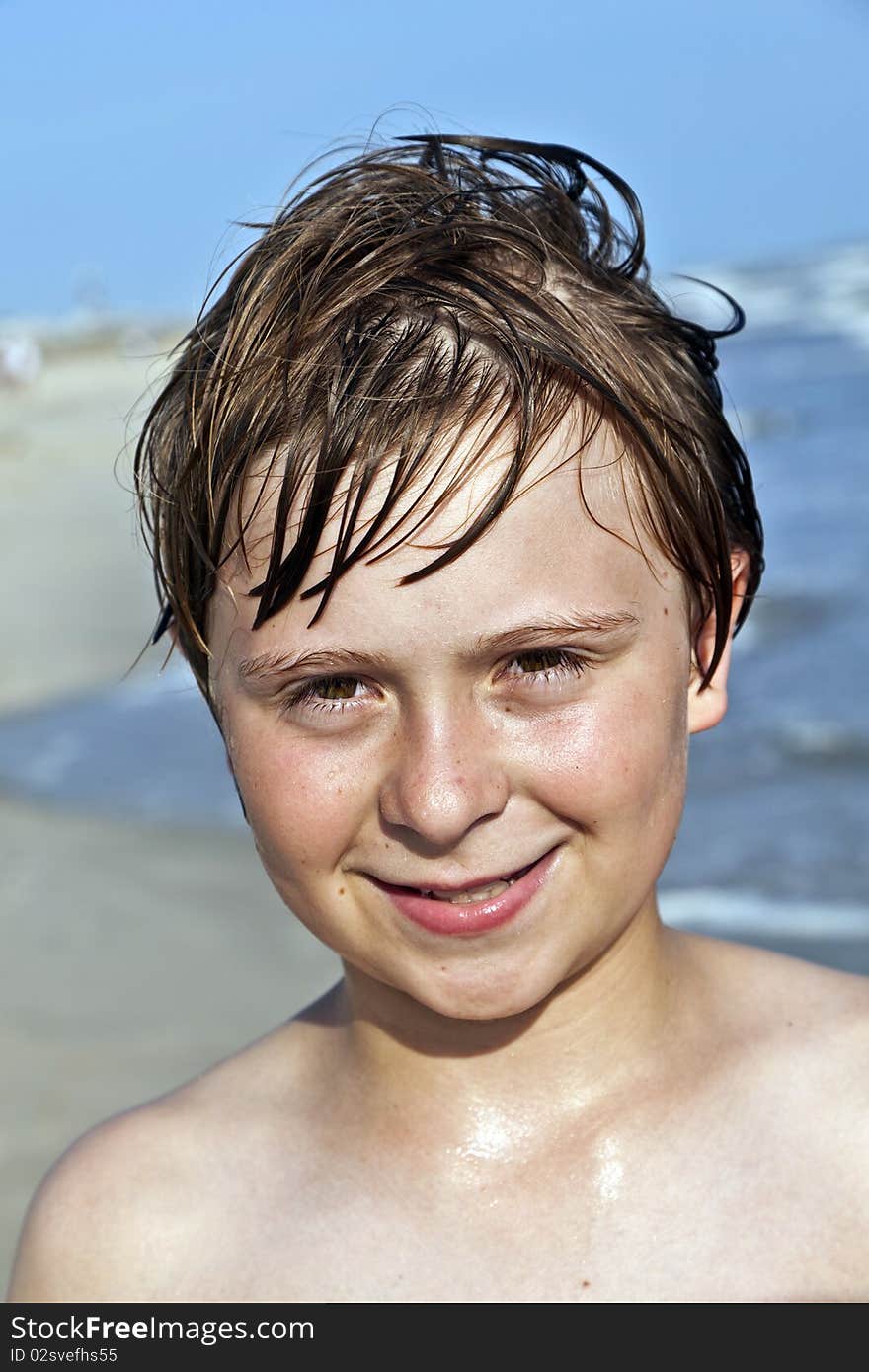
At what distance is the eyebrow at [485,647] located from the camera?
1.82 meters

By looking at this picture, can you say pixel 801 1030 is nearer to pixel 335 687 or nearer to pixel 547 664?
pixel 547 664

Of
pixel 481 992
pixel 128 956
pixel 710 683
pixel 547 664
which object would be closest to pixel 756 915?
pixel 128 956

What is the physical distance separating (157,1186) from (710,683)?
1.05 m

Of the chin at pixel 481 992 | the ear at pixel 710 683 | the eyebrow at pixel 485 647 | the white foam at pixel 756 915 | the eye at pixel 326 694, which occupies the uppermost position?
the eyebrow at pixel 485 647

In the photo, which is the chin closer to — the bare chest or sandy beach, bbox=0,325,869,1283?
the bare chest

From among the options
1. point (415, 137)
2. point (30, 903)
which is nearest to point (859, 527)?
point (30, 903)

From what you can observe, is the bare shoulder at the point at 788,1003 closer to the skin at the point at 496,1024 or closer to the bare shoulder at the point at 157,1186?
the skin at the point at 496,1024

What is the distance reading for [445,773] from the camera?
5.95ft

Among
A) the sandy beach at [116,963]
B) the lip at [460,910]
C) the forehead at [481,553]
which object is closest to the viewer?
the forehead at [481,553]

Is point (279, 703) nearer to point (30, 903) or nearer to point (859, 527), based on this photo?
point (30, 903)

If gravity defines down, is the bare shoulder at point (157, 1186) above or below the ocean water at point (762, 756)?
above

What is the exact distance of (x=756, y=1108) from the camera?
84.1 inches

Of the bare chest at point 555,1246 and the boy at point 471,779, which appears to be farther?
the bare chest at point 555,1246

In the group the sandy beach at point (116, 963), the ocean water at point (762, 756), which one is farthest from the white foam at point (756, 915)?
the sandy beach at point (116, 963)
